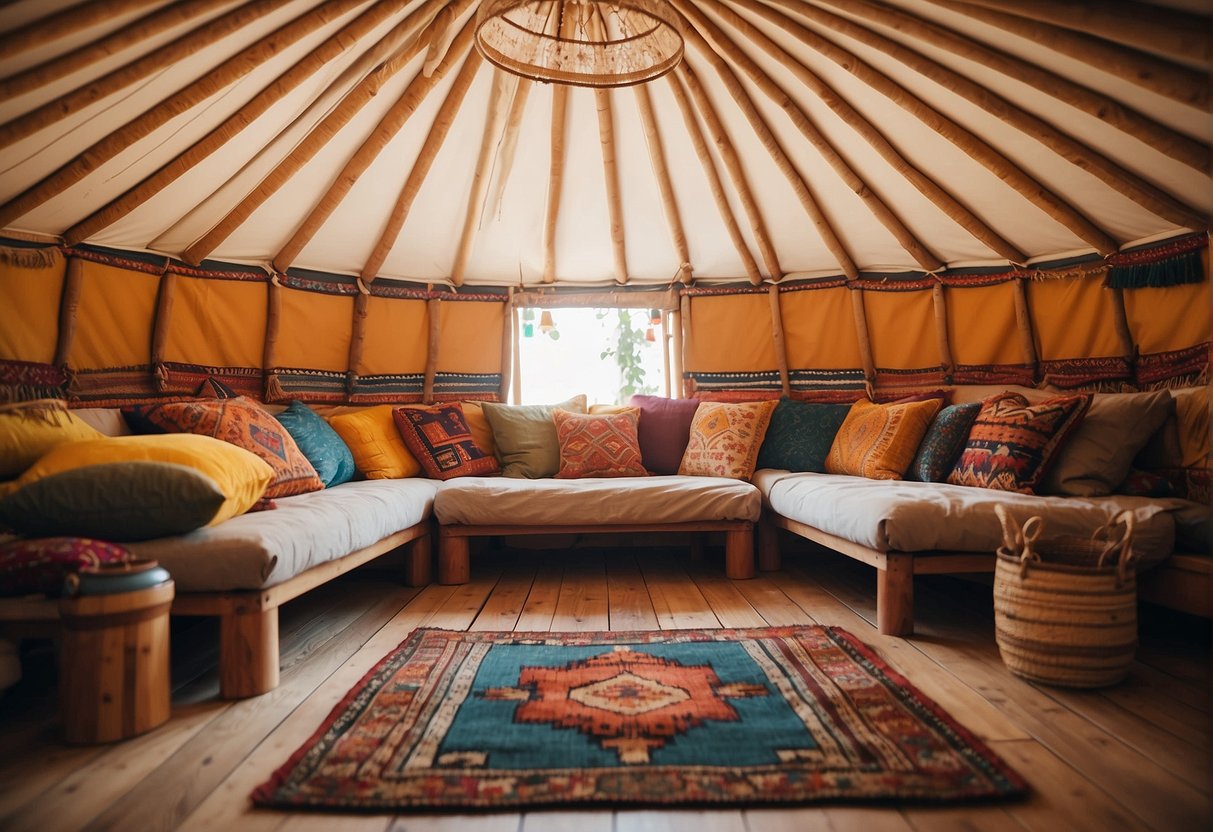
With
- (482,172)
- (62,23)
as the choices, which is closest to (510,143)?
(482,172)

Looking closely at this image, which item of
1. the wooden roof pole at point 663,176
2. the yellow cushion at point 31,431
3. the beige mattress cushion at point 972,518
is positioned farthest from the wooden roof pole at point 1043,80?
the yellow cushion at point 31,431

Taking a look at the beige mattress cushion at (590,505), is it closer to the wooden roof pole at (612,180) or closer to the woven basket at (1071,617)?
the woven basket at (1071,617)

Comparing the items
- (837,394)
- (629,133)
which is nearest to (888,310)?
(837,394)

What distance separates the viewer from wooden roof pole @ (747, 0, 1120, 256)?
2.80 m

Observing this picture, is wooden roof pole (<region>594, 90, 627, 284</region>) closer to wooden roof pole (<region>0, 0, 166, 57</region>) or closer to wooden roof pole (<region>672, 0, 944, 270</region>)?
wooden roof pole (<region>672, 0, 944, 270</region>)

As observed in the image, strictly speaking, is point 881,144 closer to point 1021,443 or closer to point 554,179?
point 1021,443

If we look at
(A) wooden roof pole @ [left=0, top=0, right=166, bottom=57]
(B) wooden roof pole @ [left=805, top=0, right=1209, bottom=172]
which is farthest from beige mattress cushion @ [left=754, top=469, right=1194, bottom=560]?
(A) wooden roof pole @ [left=0, top=0, right=166, bottom=57]

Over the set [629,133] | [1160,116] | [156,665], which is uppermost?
[629,133]

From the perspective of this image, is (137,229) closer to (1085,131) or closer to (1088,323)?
(1085,131)

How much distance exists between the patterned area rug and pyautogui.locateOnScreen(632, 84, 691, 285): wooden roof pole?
2.68 meters

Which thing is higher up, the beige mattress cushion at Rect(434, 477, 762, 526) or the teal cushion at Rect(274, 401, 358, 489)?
the teal cushion at Rect(274, 401, 358, 489)

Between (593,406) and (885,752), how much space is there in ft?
9.96

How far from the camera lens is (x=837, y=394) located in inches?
172

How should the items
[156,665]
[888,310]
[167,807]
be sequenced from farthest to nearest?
[888,310] < [156,665] < [167,807]
